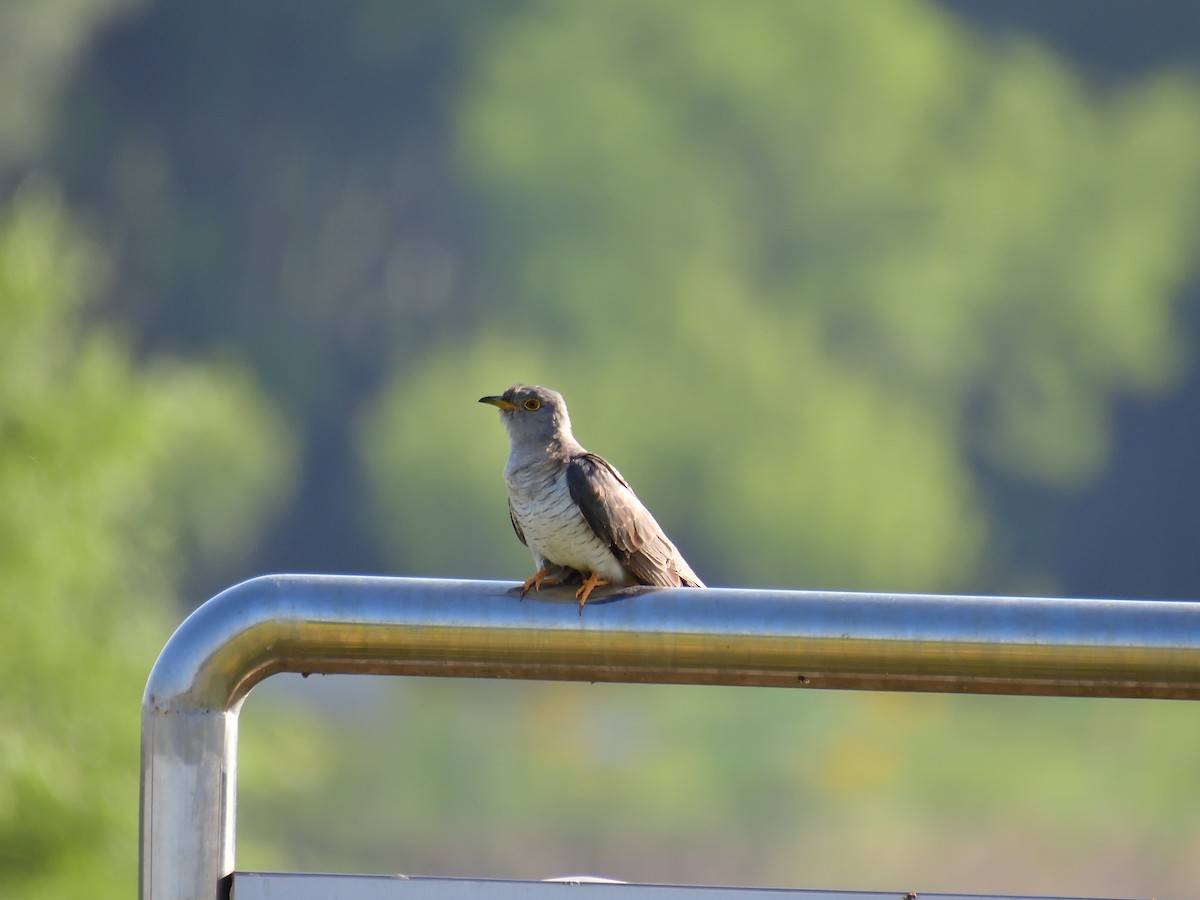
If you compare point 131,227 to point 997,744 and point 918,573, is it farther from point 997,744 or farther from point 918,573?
point 997,744

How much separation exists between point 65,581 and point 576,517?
6407mm

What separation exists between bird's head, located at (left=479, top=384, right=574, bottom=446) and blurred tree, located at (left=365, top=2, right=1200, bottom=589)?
2478cm

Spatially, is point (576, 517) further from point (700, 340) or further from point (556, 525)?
point (700, 340)

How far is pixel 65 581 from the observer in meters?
8.93

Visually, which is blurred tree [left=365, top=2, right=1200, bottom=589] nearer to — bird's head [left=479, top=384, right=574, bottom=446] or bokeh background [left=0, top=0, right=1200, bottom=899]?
bokeh background [left=0, top=0, right=1200, bottom=899]

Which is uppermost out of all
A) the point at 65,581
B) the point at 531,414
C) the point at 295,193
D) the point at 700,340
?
the point at 295,193

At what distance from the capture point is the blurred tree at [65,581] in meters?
8.65

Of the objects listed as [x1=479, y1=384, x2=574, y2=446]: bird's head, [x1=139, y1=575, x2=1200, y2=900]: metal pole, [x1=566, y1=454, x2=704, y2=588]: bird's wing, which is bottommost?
[x1=139, y1=575, x2=1200, y2=900]: metal pole

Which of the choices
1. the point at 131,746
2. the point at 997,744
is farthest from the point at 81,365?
the point at 997,744

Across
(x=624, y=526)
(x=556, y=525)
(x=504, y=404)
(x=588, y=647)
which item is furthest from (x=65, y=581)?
(x=588, y=647)

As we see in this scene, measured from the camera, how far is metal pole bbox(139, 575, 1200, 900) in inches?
52.8

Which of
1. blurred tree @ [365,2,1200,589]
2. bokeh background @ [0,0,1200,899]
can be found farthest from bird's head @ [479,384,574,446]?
blurred tree @ [365,2,1200,589]

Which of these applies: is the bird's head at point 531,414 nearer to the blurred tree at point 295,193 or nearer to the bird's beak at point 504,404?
the bird's beak at point 504,404

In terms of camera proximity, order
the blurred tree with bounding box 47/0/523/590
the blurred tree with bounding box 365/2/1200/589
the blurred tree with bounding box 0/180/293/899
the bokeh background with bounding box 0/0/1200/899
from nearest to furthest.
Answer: the blurred tree with bounding box 0/180/293/899 < the bokeh background with bounding box 0/0/1200/899 < the blurred tree with bounding box 365/2/1200/589 < the blurred tree with bounding box 47/0/523/590
